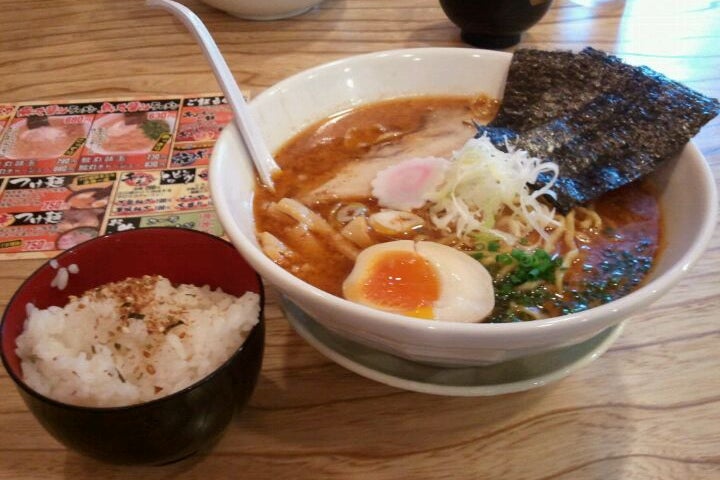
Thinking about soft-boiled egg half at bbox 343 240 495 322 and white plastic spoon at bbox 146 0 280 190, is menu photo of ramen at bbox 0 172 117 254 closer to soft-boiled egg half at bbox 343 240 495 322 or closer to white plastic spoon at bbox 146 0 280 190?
white plastic spoon at bbox 146 0 280 190

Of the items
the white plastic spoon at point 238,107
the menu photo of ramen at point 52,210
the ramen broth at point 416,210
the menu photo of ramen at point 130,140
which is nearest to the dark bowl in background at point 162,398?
the ramen broth at point 416,210

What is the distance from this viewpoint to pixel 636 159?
1.23 m

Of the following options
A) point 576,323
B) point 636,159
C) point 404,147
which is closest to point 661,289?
point 576,323

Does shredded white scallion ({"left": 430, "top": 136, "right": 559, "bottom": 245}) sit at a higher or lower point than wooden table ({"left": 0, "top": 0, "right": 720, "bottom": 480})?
higher

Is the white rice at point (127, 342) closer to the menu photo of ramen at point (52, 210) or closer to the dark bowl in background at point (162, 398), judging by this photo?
the dark bowl in background at point (162, 398)

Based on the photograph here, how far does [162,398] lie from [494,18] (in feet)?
5.68

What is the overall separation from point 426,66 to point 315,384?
0.88 metres

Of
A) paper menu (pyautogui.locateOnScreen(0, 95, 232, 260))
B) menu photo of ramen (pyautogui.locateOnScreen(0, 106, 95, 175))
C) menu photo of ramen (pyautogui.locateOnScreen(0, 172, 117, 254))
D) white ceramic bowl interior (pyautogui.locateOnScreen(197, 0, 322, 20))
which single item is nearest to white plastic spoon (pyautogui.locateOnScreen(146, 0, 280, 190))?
paper menu (pyautogui.locateOnScreen(0, 95, 232, 260))

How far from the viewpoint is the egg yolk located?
96cm

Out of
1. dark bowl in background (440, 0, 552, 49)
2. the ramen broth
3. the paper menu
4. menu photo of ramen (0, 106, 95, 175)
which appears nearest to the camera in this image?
the ramen broth

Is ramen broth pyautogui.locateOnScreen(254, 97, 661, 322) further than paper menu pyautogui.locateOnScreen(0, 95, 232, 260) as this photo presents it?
No

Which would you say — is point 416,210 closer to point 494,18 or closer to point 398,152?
point 398,152

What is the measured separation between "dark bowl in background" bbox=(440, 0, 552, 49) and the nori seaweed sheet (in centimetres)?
63

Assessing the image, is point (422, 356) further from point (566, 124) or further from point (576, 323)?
point (566, 124)
